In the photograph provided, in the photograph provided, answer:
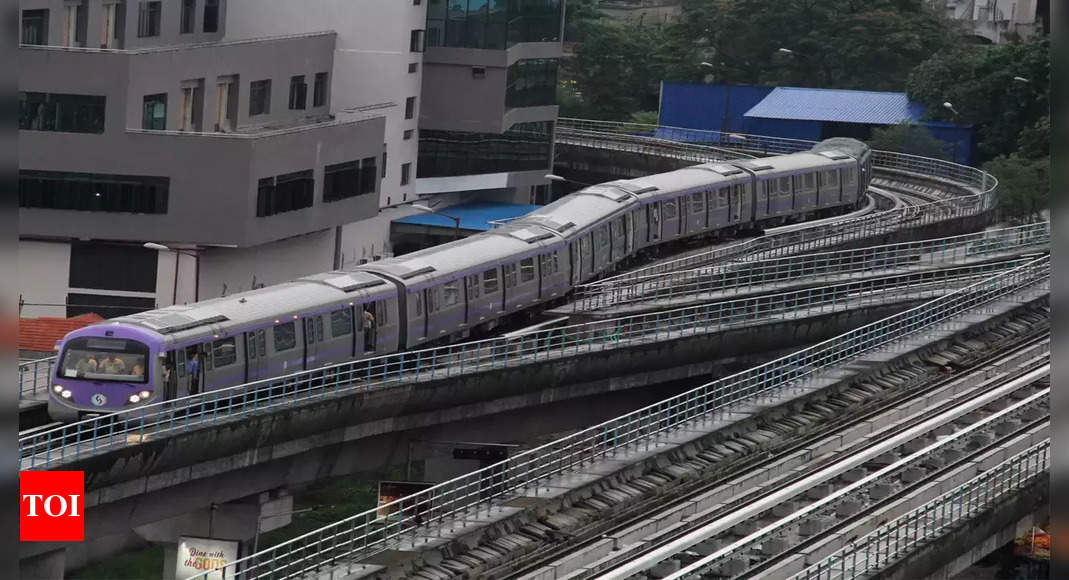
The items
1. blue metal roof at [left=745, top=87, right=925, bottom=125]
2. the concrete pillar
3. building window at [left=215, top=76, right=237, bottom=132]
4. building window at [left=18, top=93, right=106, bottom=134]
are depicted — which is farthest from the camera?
blue metal roof at [left=745, top=87, right=925, bottom=125]

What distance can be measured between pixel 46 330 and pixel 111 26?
16998 millimetres

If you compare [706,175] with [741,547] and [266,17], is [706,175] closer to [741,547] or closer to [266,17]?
[266,17]

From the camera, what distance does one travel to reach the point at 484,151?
7212 centimetres

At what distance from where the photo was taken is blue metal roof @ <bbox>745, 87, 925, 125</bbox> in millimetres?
91938

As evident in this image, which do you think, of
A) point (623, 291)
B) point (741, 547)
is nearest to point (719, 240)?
point (623, 291)

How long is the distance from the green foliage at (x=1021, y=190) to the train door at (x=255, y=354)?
5103 cm

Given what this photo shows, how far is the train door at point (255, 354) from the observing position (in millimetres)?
33281

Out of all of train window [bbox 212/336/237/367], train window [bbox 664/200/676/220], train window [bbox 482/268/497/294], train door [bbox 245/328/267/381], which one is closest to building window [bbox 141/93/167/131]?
train window [bbox 482/268/497/294]

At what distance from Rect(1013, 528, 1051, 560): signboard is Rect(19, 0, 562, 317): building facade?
1037 inches

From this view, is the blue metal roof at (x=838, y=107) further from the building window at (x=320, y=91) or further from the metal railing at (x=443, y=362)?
the building window at (x=320, y=91)

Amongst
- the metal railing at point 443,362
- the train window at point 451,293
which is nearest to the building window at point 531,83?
the metal railing at point 443,362

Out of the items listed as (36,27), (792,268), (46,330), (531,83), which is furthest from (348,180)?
(46,330)

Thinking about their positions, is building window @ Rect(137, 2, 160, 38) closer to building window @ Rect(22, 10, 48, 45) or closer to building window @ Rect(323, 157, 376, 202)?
building window @ Rect(22, 10, 48, 45)

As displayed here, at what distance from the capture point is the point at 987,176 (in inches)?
3127
